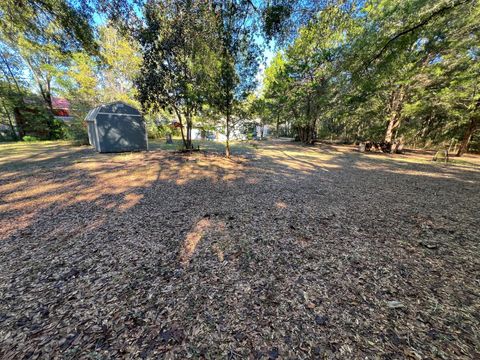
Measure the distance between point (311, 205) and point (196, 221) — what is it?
2.57m

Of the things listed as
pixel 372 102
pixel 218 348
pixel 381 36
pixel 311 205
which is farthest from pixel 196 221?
pixel 372 102

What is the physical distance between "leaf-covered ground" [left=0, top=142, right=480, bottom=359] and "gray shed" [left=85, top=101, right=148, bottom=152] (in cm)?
760

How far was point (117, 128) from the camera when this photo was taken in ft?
36.6

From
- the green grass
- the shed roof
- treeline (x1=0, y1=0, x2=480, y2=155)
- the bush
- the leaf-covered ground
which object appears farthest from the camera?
the bush

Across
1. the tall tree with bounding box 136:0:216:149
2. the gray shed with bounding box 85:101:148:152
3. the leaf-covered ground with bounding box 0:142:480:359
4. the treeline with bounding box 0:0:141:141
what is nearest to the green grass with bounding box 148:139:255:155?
the gray shed with bounding box 85:101:148:152

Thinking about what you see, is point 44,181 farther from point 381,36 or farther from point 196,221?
point 381,36

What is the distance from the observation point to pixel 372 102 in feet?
51.0

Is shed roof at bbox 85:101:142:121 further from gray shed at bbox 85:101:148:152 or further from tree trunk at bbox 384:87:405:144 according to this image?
tree trunk at bbox 384:87:405:144

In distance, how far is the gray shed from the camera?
1071 cm

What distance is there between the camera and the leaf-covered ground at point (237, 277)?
1.50 metres

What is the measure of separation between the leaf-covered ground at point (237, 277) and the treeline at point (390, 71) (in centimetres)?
451

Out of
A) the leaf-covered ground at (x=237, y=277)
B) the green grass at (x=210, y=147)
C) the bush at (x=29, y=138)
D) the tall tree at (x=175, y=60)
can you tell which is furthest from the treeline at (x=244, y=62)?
the leaf-covered ground at (x=237, y=277)

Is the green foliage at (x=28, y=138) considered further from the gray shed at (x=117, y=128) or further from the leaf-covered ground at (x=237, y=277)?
the leaf-covered ground at (x=237, y=277)

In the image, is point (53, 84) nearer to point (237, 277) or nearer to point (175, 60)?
point (175, 60)
